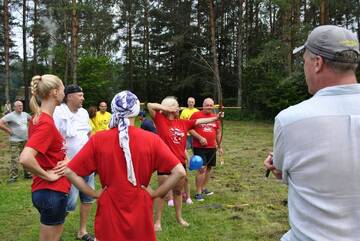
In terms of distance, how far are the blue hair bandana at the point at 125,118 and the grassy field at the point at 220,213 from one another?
2.99 metres

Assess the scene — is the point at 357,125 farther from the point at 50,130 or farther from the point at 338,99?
the point at 50,130

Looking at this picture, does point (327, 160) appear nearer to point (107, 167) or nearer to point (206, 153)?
point (107, 167)

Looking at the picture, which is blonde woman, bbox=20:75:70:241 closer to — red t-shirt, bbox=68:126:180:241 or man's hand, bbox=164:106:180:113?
red t-shirt, bbox=68:126:180:241

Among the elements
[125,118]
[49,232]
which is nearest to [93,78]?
[49,232]

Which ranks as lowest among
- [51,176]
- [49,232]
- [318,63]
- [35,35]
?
[49,232]

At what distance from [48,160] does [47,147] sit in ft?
0.51

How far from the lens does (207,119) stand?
23.6 ft

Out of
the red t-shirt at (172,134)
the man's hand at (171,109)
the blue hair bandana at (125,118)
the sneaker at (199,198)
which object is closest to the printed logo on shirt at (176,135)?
the red t-shirt at (172,134)

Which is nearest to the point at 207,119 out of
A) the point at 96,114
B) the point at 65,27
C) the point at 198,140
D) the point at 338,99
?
the point at 198,140

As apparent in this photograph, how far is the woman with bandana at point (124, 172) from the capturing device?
2.94m

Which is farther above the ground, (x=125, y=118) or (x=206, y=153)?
(x=125, y=118)

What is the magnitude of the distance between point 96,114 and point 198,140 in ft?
7.98

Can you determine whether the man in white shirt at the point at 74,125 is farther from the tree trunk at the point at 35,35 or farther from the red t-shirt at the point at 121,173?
the tree trunk at the point at 35,35

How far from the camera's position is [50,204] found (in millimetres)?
3646
